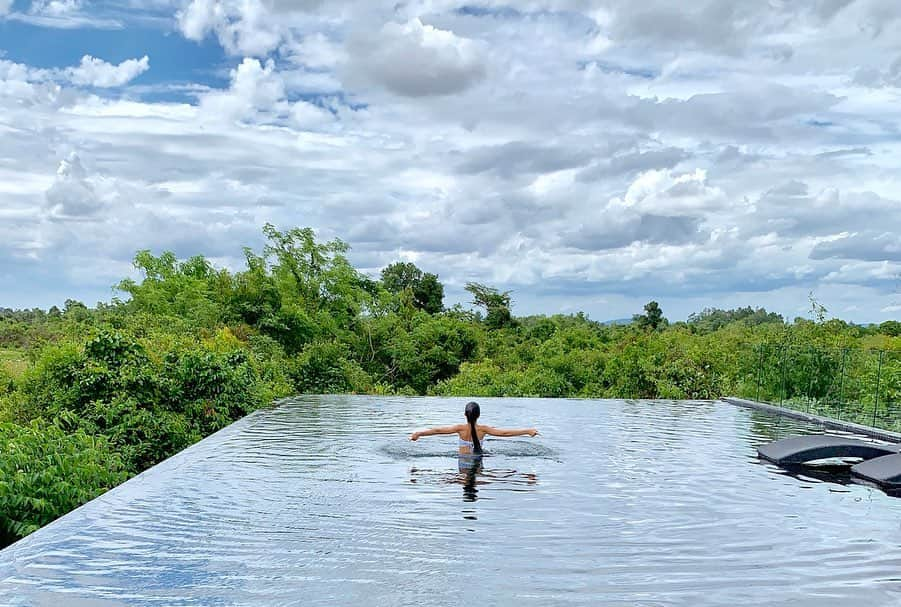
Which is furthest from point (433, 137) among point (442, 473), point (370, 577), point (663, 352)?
point (370, 577)

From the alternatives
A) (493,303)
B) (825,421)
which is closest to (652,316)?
(493,303)

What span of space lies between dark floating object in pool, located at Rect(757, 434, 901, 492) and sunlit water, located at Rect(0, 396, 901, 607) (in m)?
0.28

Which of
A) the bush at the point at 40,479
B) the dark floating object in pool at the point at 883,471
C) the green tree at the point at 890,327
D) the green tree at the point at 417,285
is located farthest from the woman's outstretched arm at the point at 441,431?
the green tree at the point at 417,285

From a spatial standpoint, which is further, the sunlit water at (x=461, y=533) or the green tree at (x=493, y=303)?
the green tree at (x=493, y=303)

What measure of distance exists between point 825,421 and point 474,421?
6268 mm

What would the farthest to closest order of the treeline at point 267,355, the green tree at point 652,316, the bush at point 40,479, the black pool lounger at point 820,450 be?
the green tree at point 652,316 → the treeline at point 267,355 → the black pool lounger at point 820,450 → the bush at point 40,479

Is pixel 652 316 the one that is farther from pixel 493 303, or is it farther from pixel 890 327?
pixel 890 327

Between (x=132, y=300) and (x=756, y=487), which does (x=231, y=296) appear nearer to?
(x=132, y=300)

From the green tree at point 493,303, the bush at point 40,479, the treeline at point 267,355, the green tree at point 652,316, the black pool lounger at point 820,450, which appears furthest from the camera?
the green tree at point 652,316

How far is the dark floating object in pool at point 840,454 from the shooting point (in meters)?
7.30

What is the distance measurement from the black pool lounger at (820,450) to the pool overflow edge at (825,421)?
2.12 meters

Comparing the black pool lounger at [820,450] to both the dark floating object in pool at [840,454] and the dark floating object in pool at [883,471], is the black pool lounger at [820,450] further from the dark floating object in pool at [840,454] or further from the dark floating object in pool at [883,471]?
the dark floating object in pool at [883,471]

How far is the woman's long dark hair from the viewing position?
26.1 ft

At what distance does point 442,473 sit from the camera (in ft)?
24.4
